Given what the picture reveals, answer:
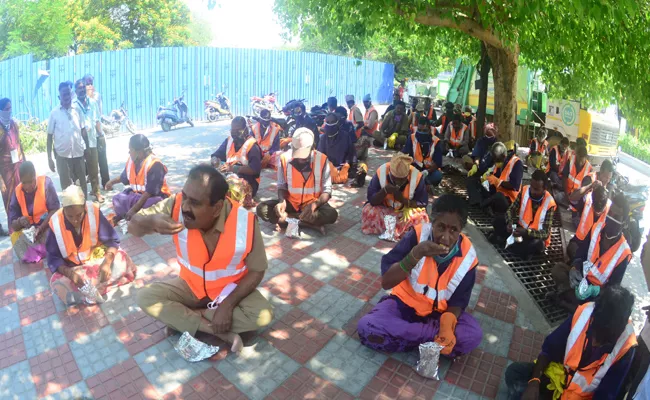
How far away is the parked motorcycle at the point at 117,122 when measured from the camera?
12.9 metres

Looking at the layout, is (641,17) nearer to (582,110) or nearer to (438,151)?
(438,151)

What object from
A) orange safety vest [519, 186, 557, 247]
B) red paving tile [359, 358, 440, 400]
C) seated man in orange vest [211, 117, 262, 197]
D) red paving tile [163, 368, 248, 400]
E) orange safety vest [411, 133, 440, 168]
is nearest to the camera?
red paving tile [163, 368, 248, 400]

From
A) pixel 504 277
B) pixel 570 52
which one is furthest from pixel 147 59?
pixel 504 277

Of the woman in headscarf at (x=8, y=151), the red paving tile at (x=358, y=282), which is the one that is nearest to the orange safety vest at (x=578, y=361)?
the red paving tile at (x=358, y=282)

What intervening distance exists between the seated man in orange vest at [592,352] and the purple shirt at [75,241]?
12.2 ft

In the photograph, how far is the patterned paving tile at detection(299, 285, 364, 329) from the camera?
4.18m

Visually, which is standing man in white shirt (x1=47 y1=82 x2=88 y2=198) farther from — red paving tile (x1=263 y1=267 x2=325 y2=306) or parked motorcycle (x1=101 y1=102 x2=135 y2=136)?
parked motorcycle (x1=101 y1=102 x2=135 y2=136)

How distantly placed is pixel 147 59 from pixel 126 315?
12328 millimetres

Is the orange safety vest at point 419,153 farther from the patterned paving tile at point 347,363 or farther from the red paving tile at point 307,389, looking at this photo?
the red paving tile at point 307,389

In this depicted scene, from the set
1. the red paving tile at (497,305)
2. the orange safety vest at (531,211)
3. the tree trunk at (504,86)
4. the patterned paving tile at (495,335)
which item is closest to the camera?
the patterned paving tile at (495,335)

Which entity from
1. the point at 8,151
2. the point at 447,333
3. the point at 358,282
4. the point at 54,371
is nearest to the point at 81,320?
the point at 54,371

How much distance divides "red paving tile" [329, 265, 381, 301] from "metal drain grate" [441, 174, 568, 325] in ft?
5.58

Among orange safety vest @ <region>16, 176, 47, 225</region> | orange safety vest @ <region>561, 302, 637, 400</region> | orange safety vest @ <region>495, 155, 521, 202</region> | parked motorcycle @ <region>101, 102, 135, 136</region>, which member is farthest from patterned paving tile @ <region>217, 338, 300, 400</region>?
parked motorcycle @ <region>101, 102, 135, 136</region>

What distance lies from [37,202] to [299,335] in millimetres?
3375
